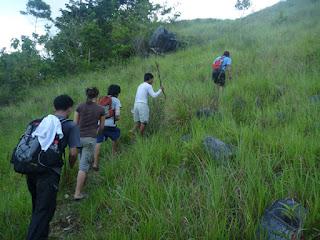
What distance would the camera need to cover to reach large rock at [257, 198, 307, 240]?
108 inches

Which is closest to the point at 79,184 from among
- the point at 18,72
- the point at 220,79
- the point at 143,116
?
the point at 143,116

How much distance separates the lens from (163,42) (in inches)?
774

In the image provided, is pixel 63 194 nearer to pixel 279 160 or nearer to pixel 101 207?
pixel 101 207

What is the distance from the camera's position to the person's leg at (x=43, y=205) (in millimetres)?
3703

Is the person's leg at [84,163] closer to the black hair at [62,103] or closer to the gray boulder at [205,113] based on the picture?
the black hair at [62,103]

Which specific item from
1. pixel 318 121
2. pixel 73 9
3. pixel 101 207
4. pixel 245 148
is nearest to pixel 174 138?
pixel 245 148

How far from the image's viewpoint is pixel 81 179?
205 inches

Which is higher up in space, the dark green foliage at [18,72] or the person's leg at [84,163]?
the dark green foliage at [18,72]

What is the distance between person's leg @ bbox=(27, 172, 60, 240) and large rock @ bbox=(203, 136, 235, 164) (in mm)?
2229

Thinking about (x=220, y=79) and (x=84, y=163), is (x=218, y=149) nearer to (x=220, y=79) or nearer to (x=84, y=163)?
(x=84, y=163)

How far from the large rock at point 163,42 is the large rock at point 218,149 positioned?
15120mm

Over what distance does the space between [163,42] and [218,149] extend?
1591cm

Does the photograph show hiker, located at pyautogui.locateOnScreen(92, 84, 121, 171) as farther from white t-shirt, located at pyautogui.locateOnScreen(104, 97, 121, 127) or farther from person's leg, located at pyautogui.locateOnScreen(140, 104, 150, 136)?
person's leg, located at pyautogui.locateOnScreen(140, 104, 150, 136)

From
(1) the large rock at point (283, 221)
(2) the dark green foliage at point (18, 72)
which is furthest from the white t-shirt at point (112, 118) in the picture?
(2) the dark green foliage at point (18, 72)
